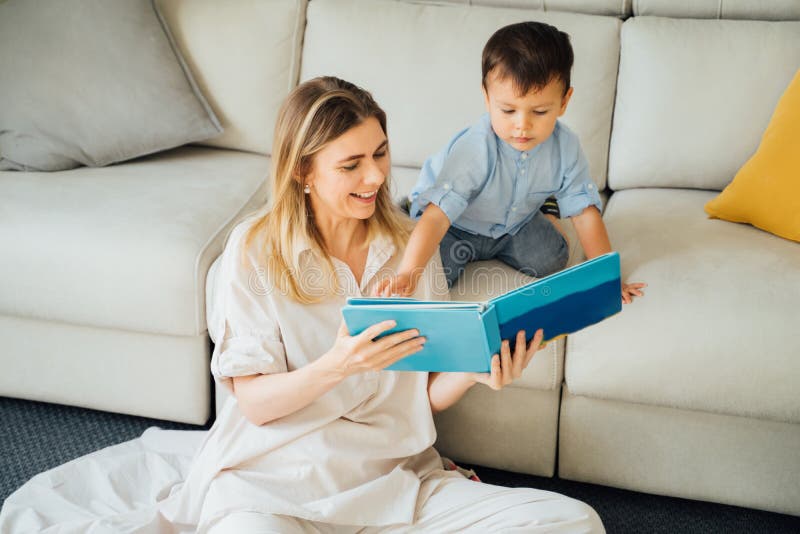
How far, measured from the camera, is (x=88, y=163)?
7.36ft

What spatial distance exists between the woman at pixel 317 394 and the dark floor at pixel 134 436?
436mm

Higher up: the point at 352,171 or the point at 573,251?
the point at 352,171

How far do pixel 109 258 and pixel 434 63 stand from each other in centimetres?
102

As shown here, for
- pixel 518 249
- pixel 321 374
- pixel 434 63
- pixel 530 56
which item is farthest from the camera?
pixel 434 63

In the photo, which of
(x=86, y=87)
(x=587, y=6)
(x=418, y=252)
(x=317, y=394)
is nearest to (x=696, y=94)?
(x=587, y=6)

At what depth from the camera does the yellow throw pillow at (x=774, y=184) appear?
72.9 inches

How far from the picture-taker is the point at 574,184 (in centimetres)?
179

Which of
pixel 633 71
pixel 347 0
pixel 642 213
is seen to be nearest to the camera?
pixel 642 213

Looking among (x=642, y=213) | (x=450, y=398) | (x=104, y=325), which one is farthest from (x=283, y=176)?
(x=642, y=213)

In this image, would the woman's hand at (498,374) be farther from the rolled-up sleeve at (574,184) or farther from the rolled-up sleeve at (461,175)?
the rolled-up sleeve at (574,184)

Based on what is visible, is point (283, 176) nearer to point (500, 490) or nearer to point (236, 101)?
point (500, 490)

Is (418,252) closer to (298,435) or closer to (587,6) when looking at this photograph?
(298,435)

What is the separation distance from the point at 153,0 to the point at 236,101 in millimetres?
381

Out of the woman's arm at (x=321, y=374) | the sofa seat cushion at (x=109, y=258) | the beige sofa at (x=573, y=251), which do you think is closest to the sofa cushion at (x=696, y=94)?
the beige sofa at (x=573, y=251)
